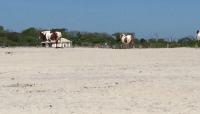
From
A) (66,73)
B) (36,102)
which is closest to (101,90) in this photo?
(36,102)

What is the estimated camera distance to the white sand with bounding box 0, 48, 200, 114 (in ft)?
36.7

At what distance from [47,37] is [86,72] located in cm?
2747

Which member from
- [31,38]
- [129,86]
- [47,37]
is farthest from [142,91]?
[31,38]

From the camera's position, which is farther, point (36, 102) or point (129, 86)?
point (129, 86)

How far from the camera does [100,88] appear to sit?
45.5 feet

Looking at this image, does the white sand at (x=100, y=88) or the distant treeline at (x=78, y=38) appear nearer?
the white sand at (x=100, y=88)

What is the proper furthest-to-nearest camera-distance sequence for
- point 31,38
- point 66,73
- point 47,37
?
point 31,38
point 47,37
point 66,73

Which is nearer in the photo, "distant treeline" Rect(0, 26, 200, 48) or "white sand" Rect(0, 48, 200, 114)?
"white sand" Rect(0, 48, 200, 114)

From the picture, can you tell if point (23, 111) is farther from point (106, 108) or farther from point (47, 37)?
point (47, 37)

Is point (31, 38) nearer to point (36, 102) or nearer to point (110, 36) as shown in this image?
point (110, 36)

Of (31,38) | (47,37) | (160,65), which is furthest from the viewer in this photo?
(31,38)

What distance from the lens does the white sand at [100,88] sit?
36.7ft

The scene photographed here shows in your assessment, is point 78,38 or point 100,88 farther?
point 78,38

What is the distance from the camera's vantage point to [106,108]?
11.1 meters
